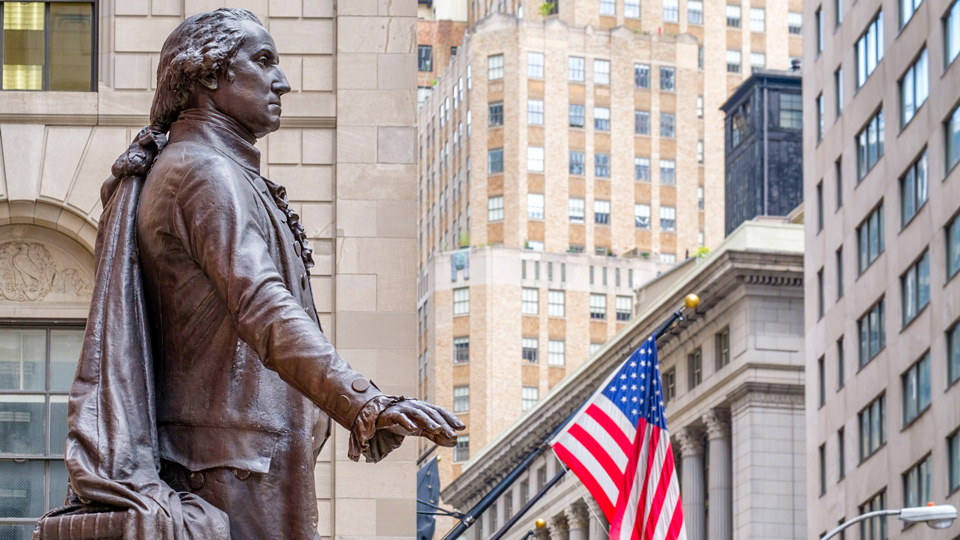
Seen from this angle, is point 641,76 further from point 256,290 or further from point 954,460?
point 256,290

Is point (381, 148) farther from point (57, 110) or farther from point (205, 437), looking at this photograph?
point (205, 437)

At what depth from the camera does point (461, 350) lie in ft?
458

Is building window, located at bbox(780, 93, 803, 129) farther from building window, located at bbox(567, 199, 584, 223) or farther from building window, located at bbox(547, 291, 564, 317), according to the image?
building window, located at bbox(567, 199, 584, 223)

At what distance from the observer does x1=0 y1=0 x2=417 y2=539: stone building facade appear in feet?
74.6

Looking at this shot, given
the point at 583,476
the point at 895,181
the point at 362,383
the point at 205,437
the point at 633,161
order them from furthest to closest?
the point at 633,161
the point at 895,181
the point at 583,476
the point at 205,437
the point at 362,383

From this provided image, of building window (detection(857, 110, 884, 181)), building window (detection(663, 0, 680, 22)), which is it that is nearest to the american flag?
building window (detection(857, 110, 884, 181))

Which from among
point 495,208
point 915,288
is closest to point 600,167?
point 495,208

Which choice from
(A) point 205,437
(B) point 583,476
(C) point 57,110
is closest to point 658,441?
(B) point 583,476

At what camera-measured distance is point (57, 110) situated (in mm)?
23266

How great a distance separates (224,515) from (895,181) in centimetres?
5735

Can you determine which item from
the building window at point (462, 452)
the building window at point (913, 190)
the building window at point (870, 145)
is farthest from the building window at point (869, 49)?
the building window at point (462, 452)

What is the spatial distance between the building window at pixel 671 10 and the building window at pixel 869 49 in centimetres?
8540

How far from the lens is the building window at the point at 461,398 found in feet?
455

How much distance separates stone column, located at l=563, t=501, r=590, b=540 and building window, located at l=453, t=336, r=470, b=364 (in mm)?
38327
